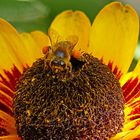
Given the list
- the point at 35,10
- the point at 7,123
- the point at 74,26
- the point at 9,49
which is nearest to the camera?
the point at 7,123

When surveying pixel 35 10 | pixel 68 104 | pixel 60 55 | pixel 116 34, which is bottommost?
pixel 68 104

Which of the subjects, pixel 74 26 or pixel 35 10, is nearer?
pixel 74 26

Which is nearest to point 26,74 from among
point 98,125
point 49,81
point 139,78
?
point 49,81

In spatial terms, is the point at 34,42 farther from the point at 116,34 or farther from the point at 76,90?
the point at 76,90

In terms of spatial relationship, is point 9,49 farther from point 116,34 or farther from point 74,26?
point 116,34

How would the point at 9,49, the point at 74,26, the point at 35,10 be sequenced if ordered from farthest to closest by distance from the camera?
the point at 35,10, the point at 74,26, the point at 9,49

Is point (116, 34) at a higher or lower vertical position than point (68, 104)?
higher

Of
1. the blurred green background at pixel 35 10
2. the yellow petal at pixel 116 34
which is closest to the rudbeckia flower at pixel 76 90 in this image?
the yellow petal at pixel 116 34

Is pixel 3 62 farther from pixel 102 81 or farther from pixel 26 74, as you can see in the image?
pixel 102 81

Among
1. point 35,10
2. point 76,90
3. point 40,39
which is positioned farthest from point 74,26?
point 76,90
